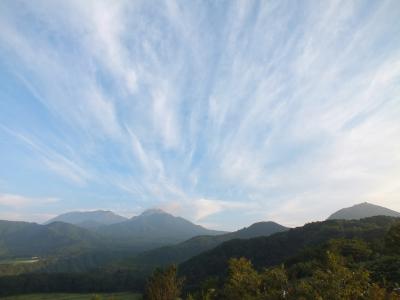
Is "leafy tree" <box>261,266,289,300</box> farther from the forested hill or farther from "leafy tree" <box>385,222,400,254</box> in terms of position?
the forested hill

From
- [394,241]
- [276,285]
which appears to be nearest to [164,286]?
[276,285]

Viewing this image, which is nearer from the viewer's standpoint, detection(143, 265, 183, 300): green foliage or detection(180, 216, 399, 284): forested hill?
detection(143, 265, 183, 300): green foliage

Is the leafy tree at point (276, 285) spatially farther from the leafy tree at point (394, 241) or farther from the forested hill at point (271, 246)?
the forested hill at point (271, 246)

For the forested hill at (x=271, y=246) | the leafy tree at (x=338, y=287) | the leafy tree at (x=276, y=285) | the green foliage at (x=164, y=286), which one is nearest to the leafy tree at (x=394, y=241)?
the leafy tree at (x=276, y=285)

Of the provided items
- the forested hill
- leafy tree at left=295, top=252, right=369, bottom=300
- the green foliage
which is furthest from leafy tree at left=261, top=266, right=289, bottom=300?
the forested hill

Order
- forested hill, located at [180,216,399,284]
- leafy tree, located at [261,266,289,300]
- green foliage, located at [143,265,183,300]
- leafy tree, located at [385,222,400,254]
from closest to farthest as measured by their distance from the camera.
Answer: leafy tree, located at [261,266,289,300], green foliage, located at [143,265,183,300], leafy tree, located at [385,222,400,254], forested hill, located at [180,216,399,284]

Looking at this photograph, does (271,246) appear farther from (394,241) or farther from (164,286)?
(164,286)

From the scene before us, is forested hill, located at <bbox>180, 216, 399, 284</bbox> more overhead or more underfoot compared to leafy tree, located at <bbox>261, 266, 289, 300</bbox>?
more overhead

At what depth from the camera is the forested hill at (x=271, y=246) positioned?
156 metres

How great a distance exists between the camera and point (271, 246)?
171 m

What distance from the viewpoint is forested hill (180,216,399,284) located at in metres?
156

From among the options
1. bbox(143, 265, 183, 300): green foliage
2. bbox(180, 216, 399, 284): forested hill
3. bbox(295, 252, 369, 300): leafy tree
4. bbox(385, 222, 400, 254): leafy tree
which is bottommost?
bbox(295, 252, 369, 300): leafy tree

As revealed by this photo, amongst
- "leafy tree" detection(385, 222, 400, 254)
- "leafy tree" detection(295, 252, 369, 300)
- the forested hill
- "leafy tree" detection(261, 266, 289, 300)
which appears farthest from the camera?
the forested hill

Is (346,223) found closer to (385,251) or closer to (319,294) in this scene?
(385,251)
